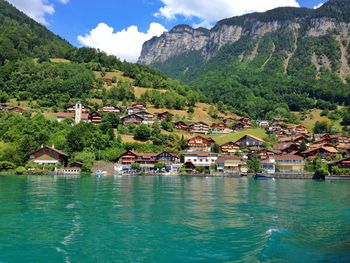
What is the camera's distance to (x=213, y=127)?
123 meters

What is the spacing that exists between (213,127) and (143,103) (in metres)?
24.2

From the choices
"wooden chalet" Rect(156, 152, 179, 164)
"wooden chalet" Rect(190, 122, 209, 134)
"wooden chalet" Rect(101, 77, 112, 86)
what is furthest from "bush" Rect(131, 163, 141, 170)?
"wooden chalet" Rect(101, 77, 112, 86)

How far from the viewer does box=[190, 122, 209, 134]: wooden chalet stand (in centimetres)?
11737

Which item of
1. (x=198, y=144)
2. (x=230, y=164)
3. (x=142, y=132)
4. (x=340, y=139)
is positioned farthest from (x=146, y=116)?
(x=340, y=139)

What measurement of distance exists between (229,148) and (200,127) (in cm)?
2007

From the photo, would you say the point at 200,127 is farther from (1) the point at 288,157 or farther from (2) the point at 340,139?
(2) the point at 340,139

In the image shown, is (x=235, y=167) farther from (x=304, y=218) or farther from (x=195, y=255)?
(x=195, y=255)

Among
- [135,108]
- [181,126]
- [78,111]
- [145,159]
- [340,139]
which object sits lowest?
[145,159]

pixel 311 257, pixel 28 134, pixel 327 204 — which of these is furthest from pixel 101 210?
pixel 28 134

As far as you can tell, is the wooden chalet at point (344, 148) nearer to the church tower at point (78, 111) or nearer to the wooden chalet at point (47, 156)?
the wooden chalet at point (47, 156)

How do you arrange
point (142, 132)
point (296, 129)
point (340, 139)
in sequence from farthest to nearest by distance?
point (296, 129) < point (340, 139) < point (142, 132)

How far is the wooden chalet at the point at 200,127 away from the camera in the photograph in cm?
11737

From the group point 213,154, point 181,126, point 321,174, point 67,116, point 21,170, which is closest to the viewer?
point 321,174

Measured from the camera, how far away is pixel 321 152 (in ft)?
310
